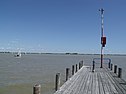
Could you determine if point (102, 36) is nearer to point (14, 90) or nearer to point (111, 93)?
point (14, 90)

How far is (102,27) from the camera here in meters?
24.3

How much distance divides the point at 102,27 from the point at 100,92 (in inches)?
599

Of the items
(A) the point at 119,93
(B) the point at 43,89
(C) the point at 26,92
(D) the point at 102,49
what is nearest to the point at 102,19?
(D) the point at 102,49

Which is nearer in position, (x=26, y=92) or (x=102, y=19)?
(x=26, y=92)

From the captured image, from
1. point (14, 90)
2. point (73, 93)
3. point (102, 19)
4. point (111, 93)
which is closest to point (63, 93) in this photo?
point (73, 93)

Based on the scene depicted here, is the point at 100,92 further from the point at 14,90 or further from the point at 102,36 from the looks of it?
the point at 102,36

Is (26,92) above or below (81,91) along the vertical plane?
below

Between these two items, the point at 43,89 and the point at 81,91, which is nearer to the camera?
the point at 81,91

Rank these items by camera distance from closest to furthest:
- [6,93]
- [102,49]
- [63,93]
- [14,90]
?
[63,93], [6,93], [14,90], [102,49]

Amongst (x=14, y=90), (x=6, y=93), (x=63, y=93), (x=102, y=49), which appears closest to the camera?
(x=63, y=93)

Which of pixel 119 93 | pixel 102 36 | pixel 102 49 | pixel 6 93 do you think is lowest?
pixel 6 93

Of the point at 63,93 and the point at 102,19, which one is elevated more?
the point at 102,19

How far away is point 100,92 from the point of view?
1018cm

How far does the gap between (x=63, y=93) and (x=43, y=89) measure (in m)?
9.04
